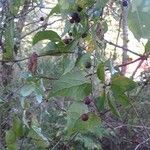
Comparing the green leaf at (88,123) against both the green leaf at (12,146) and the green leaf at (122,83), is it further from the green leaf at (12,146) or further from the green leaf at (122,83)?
the green leaf at (12,146)

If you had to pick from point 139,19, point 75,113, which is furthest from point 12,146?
point 139,19

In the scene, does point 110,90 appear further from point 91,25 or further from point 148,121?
point 148,121

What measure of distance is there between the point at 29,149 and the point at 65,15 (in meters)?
2.48

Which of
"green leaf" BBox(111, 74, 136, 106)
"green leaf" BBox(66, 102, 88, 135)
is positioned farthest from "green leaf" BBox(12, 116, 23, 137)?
"green leaf" BBox(111, 74, 136, 106)

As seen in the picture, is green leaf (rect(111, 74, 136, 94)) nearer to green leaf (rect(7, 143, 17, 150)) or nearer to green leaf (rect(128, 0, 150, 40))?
green leaf (rect(128, 0, 150, 40))

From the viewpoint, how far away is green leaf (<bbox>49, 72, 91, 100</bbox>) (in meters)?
0.69

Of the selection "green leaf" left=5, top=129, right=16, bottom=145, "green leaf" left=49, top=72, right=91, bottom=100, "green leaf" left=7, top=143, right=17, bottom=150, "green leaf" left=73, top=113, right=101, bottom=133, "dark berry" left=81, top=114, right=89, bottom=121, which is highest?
"green leaf" left=49, top=72, right=91, bottom=100

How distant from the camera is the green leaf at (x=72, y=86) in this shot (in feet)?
2.26

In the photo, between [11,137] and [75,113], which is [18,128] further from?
[75,113]

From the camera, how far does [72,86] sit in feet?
2.26

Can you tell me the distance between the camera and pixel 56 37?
0.78 m

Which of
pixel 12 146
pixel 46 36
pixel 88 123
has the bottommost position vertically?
pixel 12 146

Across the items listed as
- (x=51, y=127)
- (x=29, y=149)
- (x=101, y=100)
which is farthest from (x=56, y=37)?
(x=51, y=127)

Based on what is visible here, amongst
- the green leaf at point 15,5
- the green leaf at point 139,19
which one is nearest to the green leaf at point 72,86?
the green leaf at point 139,19
